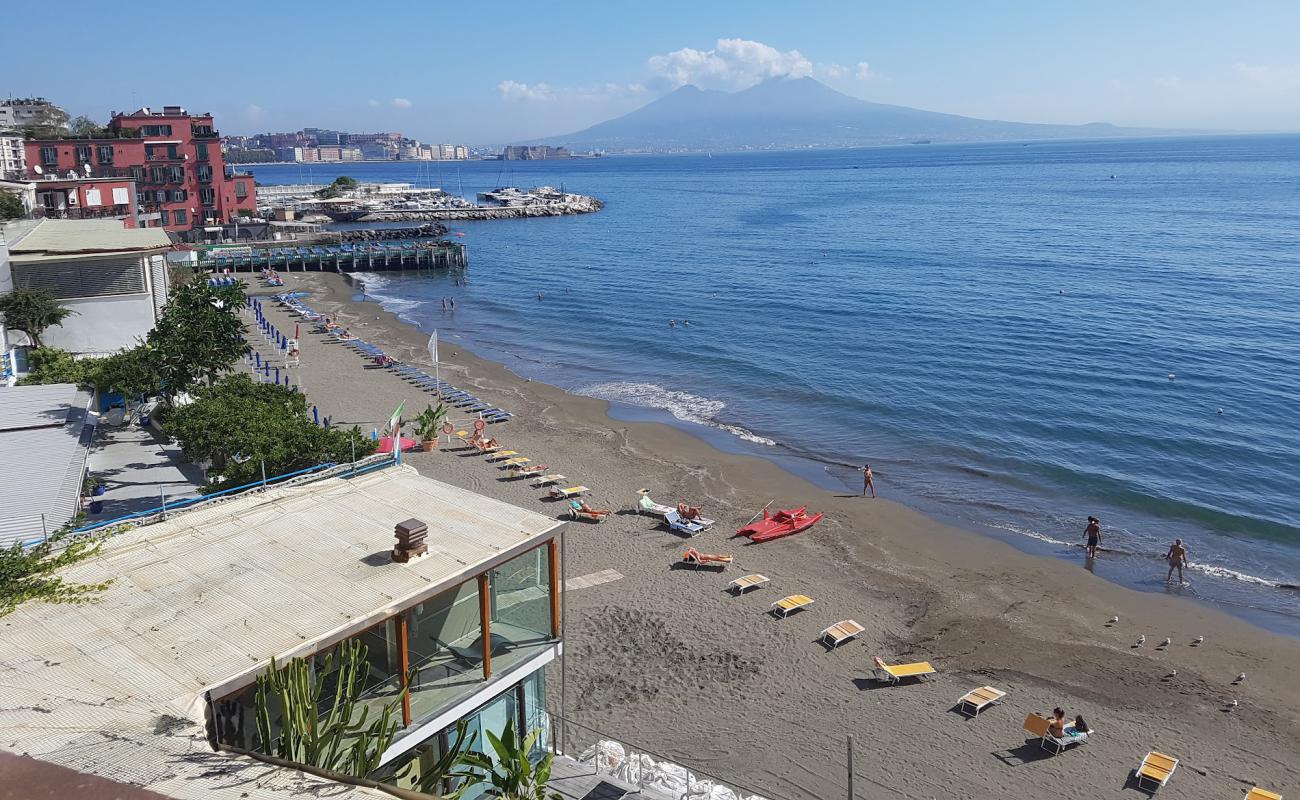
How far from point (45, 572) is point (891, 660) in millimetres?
15702

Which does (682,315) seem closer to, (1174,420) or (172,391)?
(1174,420)

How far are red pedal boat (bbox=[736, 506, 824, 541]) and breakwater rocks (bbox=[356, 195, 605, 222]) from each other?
125805 millimetres

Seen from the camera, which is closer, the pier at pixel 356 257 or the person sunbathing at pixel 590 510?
the person sunbathing at pixel 590 510

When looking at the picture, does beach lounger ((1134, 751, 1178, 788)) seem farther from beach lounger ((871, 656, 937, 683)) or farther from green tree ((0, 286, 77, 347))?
green tree ((0, 286, 77, 347))

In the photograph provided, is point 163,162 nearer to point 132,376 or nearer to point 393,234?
point 393,234

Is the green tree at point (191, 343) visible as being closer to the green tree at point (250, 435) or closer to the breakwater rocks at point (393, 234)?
the green tree at point (250, 435)

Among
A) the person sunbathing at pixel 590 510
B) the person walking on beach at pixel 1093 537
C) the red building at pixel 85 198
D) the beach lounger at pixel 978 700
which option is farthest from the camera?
the red building at pixel 85 198

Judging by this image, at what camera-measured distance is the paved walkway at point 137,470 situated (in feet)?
66.5

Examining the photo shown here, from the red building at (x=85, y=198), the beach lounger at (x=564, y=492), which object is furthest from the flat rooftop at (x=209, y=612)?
the red building at (x=85, y=198)

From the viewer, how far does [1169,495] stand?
96.9 feet

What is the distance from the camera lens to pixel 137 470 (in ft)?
74.2

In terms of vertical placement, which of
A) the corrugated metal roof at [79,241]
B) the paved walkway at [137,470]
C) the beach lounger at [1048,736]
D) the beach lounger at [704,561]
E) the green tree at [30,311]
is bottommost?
the beach lounger at [1048,736]

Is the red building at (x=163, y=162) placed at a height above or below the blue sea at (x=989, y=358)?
above

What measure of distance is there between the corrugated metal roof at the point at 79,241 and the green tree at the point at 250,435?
11039 millimetres
